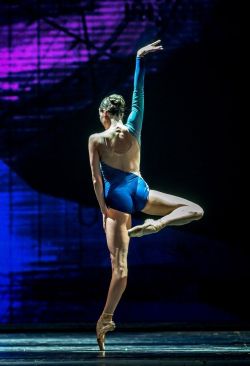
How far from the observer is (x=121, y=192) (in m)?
5.13

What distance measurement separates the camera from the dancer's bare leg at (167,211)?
4941mm

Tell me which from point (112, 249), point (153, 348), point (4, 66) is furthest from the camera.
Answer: point (4, 66)

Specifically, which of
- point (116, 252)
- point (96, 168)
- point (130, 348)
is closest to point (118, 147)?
point (96, 168)

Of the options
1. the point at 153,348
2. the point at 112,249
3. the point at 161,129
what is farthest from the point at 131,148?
the point at 161,129

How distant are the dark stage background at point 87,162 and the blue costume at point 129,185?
2145 mm

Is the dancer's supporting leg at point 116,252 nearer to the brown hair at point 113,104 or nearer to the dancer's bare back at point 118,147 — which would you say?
the dancer's bare back at point 118,147

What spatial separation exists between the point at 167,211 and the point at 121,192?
0.33 meters

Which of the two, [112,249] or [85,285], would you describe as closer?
[112,249]

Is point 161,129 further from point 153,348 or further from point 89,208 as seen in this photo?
point 153,348

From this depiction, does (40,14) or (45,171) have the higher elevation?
(40,14)

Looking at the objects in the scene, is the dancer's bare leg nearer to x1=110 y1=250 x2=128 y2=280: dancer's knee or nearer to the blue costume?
the blue costume

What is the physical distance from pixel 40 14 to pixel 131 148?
2676 mm

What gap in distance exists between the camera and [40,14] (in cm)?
741

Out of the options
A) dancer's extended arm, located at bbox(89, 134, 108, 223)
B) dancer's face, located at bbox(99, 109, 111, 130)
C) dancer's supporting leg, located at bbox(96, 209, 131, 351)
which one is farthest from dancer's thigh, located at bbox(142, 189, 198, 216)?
dancer's face, located at bbox(99, 109, 111, 130)
